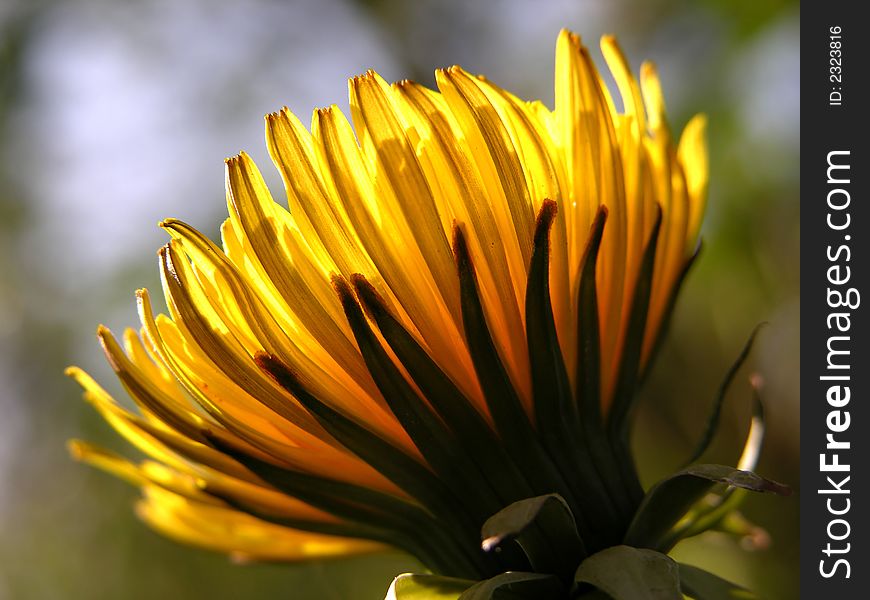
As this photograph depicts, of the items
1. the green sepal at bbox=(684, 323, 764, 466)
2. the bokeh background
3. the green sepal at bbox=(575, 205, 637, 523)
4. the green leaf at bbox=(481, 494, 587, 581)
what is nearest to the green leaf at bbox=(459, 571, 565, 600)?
the green leaf at bbox=(481, 494, 587, 581)

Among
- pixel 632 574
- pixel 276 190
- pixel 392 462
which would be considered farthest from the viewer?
pixel 276 190

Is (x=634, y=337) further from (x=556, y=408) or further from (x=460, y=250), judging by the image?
(x=460, y=250)

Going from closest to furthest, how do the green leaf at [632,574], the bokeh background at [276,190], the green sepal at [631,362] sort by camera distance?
the green leaf at [632,574] → the green sepal at [631,362] → the bokeh background at [276,190]

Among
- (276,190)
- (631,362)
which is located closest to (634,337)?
(631,362)

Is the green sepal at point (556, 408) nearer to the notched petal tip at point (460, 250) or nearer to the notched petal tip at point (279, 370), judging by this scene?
the notched petal tip at point (460, 250)

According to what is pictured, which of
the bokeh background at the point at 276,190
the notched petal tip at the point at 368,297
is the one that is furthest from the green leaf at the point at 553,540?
the bokeh background at the point at 276,190

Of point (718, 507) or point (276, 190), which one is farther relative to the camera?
point (276, 190)
